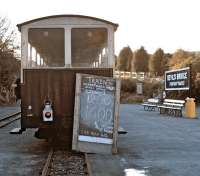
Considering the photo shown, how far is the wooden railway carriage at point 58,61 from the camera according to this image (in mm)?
11930

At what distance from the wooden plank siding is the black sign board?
17398 millimetres

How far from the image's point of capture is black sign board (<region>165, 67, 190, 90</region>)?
2864 centimetres

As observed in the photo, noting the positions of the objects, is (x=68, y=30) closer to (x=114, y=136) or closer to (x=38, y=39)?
(x=38, y=39)

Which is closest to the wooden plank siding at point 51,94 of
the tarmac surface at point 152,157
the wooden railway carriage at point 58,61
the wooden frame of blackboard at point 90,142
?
the wooden railway carriage at point 58,61

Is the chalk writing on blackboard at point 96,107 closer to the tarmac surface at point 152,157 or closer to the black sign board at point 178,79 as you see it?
the tarmac surface at point 152,157

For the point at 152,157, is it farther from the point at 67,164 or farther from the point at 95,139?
the point at 67,164

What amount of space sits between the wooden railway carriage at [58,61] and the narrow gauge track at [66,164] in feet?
2.41

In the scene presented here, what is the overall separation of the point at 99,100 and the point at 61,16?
2.73m

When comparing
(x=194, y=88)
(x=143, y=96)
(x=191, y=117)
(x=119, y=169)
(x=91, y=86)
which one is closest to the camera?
(x=119, y=169)

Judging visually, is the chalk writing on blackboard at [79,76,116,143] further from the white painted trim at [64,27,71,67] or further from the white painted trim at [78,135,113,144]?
the white painted trim at [64,27,71,67]

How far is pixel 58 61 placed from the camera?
1286cm

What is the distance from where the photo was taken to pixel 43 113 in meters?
11.8

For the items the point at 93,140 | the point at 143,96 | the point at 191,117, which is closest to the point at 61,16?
the point at 93,140

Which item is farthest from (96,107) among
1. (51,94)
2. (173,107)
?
(173,107)
